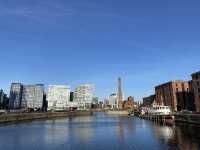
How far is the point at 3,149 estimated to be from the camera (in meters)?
51.6

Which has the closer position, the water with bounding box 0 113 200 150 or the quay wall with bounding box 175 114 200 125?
the water with bounding box 0 113 200 150

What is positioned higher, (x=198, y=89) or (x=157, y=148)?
(x=198, y=89)

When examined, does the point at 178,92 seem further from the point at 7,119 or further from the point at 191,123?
the point at 7,119

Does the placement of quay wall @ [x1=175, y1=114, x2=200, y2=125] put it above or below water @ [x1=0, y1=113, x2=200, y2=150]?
above

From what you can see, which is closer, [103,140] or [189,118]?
[103,140]

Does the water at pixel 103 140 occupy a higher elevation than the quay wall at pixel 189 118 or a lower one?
lower

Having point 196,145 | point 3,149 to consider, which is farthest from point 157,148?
point 3,149

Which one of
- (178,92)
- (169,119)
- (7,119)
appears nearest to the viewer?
(169,119)

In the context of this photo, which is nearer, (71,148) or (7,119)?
A: (71,148)

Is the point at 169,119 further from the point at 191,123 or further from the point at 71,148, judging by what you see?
the point at 71,148

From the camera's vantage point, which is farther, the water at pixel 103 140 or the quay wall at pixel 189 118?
the quay wall at pixel 189 118

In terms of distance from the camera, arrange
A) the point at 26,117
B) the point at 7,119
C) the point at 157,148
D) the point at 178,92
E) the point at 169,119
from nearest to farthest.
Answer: the point at 157,148 → the point at 169,119 → the point at 7,119 → the point at 26,117 → the point at 178,92

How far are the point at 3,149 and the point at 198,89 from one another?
109m

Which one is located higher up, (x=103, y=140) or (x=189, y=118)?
(x=189, y=118)
